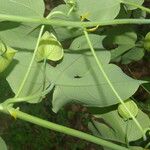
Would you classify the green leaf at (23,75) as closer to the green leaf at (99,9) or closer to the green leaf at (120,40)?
the green leaf at (99,9)

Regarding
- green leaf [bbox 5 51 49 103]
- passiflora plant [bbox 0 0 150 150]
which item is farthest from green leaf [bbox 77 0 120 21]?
green leaf [bbox 5 51 49 103]

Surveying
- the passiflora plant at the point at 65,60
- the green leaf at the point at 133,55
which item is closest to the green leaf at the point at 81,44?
the passiflora plant at the point at 65,60

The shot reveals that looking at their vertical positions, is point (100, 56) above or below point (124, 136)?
above

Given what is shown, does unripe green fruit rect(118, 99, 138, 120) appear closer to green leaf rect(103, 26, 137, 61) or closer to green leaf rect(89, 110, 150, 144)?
green leaf rect(89, 110, 150, 144)

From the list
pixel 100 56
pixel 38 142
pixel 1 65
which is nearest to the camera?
pixel 1 65

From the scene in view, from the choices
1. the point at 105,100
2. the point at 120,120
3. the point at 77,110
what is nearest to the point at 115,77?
the point at 105,100

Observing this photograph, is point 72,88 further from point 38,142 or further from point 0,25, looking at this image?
point 38,142
